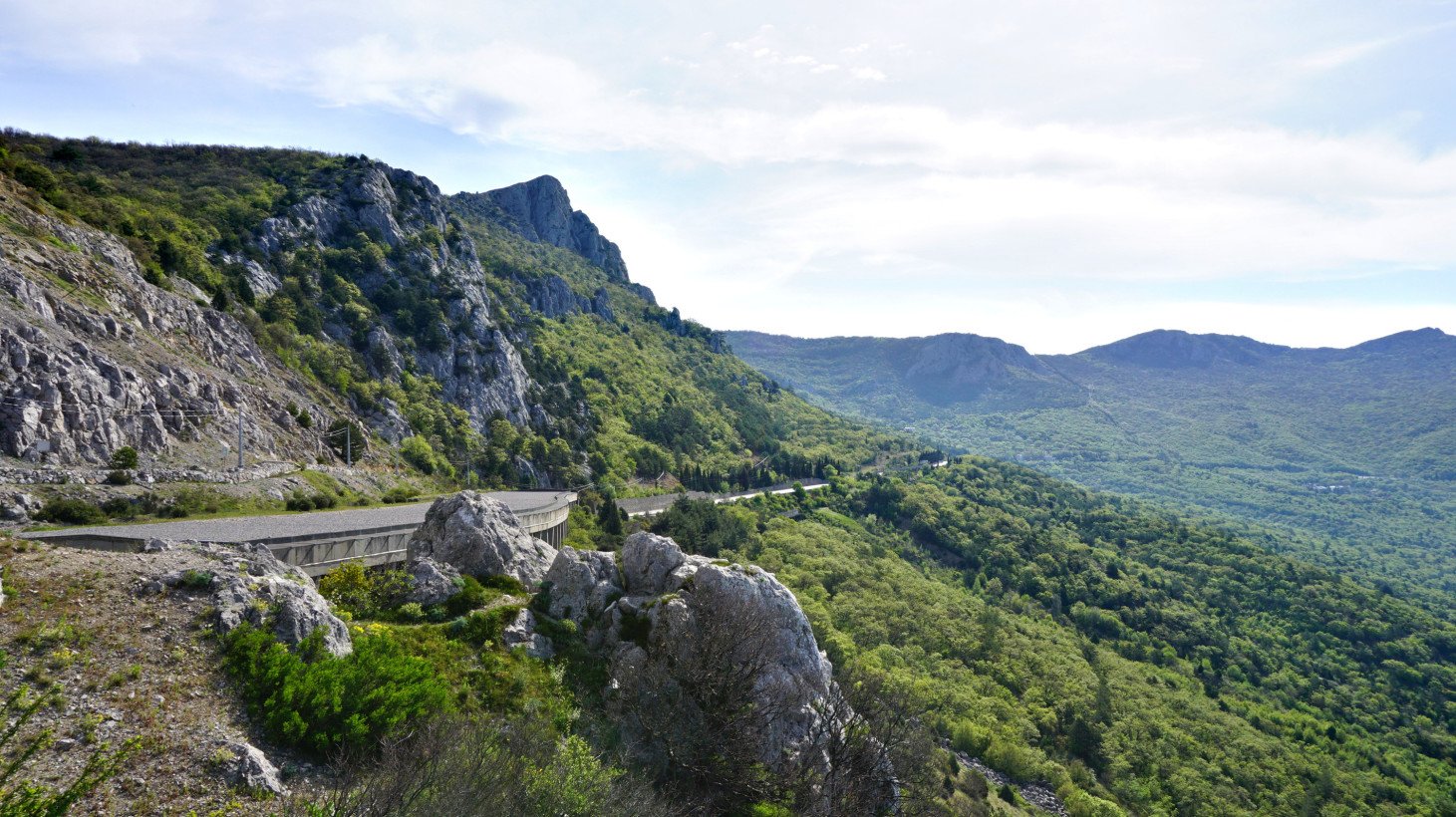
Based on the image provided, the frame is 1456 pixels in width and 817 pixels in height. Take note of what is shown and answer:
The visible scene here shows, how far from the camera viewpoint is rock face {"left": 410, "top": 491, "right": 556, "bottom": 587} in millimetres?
26938

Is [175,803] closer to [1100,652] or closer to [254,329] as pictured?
[254,329]

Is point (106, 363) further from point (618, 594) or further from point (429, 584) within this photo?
point (618, 594)

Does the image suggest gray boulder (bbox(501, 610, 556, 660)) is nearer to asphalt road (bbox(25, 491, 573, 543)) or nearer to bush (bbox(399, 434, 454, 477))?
asphalt road (bbox(25, 491, 573, 543))

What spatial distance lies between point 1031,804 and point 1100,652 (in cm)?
3893

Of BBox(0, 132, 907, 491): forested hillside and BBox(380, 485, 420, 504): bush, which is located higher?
BBox(0, 132, 907, 491): forested hillside

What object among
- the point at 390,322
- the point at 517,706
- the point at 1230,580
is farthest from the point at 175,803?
the point at 1230,580

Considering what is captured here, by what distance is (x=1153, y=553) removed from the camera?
129m

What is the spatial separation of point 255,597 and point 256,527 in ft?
36.1

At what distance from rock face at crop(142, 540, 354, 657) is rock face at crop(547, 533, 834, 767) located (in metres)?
8.90

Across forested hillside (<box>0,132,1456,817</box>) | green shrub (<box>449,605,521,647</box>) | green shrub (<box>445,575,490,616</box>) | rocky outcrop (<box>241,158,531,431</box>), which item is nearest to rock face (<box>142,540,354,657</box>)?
forested hillside (<box>0,132,1456,817</box>)

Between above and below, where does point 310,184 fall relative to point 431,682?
above

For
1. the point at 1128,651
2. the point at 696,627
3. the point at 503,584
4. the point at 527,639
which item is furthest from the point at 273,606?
the point at 1128,651

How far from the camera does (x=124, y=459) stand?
29609 mm

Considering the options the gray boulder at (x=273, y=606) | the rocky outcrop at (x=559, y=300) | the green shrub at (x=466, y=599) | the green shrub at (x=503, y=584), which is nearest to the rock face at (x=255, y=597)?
the gray boulder at (x=273, y=606)
